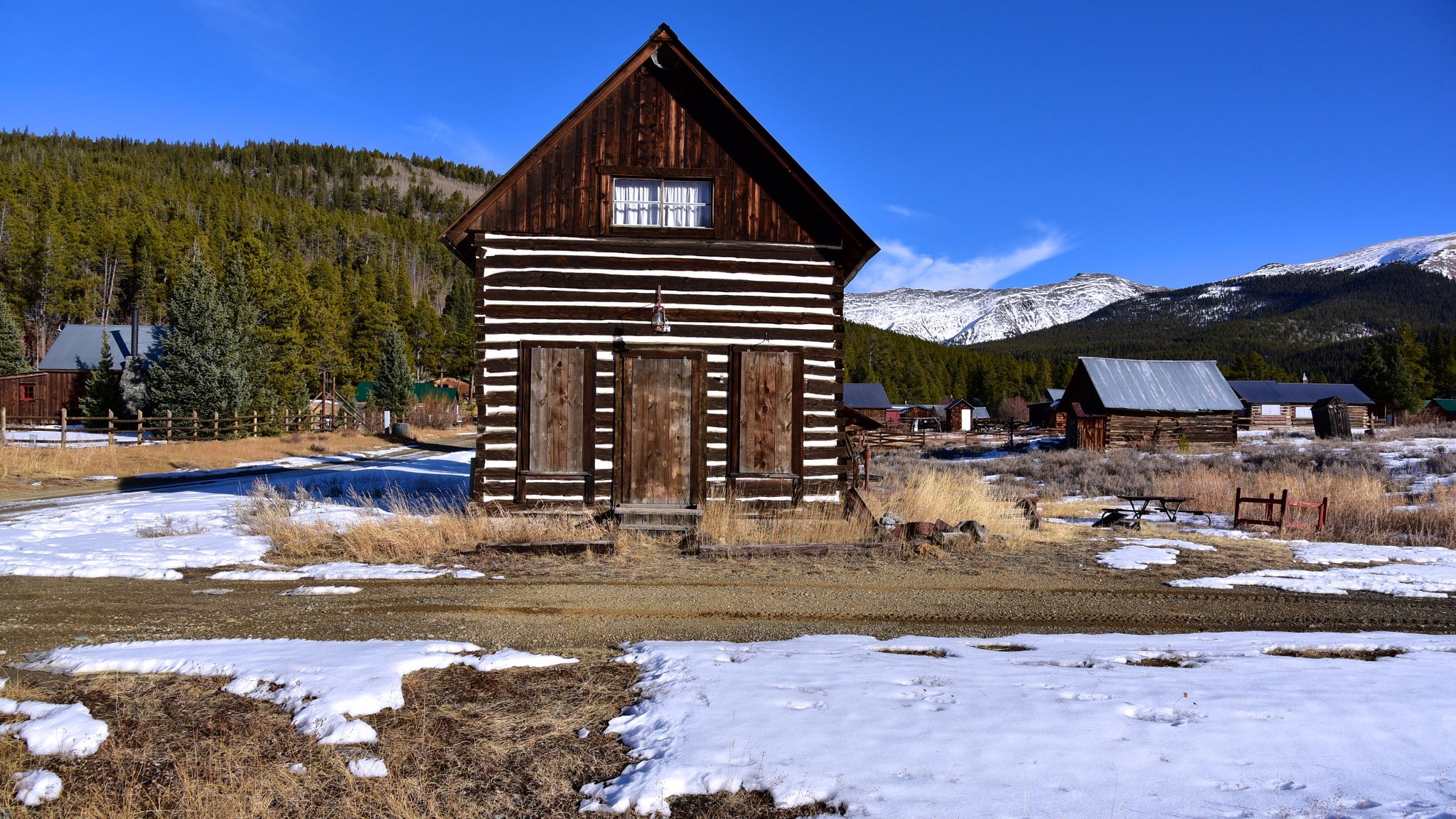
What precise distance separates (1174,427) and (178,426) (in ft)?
169

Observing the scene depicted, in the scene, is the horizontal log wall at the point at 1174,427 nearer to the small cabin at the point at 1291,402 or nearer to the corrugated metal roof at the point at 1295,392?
the small cabin at the point at 1291,402

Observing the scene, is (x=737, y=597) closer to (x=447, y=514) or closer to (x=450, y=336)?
(x=447, y=514)

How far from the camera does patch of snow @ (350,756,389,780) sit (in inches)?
147

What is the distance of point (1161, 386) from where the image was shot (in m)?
45.4

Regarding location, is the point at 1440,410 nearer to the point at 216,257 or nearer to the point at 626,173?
the point at 626,173

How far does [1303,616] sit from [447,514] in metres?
10.4

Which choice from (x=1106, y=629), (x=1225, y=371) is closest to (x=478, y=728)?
(x=1106, y=629)

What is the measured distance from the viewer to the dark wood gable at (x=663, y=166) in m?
12.0

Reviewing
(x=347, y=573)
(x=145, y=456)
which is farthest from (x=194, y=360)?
(x=347, y=573)

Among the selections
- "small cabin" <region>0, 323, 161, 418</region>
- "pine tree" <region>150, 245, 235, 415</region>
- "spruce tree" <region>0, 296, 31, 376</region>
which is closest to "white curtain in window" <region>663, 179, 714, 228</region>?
"pine tree" <region>150, 245, 235, 415</region>

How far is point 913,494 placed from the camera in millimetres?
13922

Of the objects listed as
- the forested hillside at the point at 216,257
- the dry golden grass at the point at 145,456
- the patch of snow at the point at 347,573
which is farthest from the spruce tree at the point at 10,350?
the patch of snow at the point at 347,573

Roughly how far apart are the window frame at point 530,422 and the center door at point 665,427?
473 millimetres

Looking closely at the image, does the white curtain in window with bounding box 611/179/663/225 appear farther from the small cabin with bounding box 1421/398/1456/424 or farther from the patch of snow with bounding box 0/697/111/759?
the small cabin with bounding box 1421/398/1456/424
